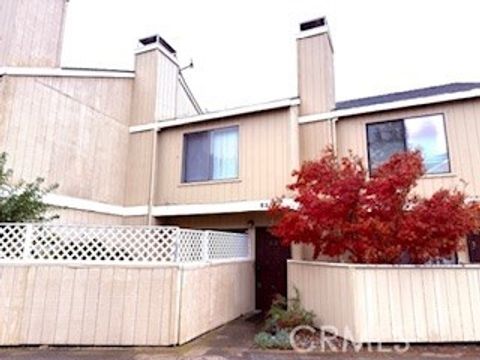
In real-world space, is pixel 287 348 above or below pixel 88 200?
below

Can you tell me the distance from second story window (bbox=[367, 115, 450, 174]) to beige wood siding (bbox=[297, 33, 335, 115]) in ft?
4.82

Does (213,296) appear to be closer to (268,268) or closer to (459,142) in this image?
(268,268)

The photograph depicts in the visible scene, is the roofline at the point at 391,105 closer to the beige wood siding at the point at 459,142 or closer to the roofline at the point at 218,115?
the beige wood siding at the point at 459,142

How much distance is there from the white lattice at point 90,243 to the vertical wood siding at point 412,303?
10.3 feet

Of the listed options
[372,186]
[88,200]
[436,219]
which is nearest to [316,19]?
[372,186]

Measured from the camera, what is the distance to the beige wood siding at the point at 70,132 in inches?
341

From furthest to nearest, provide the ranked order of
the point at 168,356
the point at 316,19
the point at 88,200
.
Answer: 1. the point at 316,19
2. the point at 88,200
3. the point at 168,356

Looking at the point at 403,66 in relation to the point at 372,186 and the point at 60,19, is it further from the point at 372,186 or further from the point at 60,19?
the point at 60,19

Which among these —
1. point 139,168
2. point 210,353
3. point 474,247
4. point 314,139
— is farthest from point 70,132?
point 474,247

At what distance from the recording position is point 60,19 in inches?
450

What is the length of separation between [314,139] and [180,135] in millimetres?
4148

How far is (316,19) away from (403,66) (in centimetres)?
928

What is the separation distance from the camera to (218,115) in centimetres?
1088

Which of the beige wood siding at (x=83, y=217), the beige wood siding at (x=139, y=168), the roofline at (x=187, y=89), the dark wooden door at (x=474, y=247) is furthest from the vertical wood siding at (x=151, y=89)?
the dark wooden door at (x=474, y=247)
